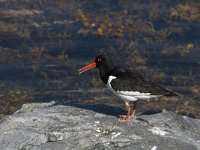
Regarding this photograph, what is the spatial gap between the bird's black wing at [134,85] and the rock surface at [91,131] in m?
0.48

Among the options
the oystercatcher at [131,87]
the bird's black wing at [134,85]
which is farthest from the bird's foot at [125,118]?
the bird's black wing at [134,85]

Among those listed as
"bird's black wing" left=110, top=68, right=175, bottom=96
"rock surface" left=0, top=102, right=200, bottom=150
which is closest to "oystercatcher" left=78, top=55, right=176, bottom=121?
"bird's black wing" left=110, top=68, right=175, bottom=96

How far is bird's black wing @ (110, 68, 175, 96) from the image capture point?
13180mm

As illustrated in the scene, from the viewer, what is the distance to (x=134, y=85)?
13.2 metres

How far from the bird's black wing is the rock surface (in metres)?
0.48

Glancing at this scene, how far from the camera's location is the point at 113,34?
23594 millimetres

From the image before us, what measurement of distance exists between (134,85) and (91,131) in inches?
60.5

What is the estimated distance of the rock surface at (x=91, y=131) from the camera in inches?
467

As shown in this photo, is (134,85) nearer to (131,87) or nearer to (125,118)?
(131,87)

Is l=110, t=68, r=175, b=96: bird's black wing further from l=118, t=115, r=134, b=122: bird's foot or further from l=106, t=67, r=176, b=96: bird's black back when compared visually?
l=118, t=115, r=134, b=122: bird's foot

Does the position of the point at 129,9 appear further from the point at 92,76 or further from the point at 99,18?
the point at 92,76

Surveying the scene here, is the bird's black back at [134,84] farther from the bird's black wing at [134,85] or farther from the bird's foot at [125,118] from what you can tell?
the bird's foot at [125,118]

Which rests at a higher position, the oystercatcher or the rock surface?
the oystercatcher

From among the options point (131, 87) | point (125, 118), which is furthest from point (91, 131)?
point (131, 87)
